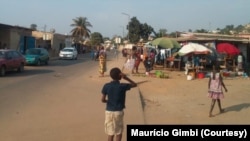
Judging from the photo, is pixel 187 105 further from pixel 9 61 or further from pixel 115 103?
pixel 9 61

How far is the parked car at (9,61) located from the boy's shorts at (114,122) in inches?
595

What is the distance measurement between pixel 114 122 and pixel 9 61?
53.2 feet

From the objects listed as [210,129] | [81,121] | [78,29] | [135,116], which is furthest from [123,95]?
[78,29]

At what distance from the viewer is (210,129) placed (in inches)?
243

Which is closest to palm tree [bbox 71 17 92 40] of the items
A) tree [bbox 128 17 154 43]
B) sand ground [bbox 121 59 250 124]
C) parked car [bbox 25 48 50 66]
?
tree [bbox 128 17 154 43]

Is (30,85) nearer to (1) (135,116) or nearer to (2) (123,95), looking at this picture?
(1) (135,116)

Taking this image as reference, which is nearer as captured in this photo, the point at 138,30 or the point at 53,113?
the point at 53,113

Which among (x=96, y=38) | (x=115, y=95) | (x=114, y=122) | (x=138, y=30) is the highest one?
(x=138, y=30)

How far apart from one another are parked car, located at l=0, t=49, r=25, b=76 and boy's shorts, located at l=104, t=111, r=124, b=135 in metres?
15.1

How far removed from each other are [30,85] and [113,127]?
10.8 m

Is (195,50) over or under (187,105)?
over

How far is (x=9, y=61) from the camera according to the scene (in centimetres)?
2069

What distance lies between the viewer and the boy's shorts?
5832mm

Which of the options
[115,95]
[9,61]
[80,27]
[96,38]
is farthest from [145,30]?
[115,95]
